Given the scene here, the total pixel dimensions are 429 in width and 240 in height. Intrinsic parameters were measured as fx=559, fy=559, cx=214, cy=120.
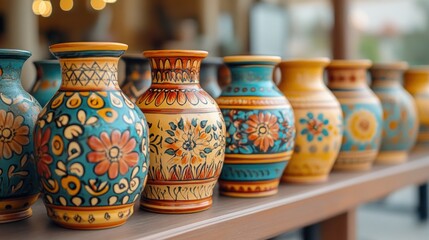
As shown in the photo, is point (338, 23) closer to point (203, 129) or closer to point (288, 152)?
point (288, 152)

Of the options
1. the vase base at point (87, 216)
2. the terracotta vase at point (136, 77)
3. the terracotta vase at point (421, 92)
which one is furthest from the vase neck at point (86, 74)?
the terracotta vase at point (421, 92)

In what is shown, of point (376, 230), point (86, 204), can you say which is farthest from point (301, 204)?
point (376, 230)

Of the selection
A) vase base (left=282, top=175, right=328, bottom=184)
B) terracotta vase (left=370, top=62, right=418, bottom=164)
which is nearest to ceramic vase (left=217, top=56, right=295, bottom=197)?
vase base (left=282, top=175, right=328, bottom=184)

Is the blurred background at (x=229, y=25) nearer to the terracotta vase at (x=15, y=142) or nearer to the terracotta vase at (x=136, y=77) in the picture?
the terracotta vase at (x=136, y=77)

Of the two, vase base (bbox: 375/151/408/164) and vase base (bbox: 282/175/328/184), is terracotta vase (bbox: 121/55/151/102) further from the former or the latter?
vase base (bbox: 375/151/408/164)

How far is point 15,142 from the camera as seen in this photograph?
645 mm

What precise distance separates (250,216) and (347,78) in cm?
42

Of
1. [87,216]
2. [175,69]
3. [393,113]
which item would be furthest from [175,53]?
[393,113]

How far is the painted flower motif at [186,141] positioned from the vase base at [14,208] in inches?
7.2

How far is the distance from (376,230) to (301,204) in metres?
0.97

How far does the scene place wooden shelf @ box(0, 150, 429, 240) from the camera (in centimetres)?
64

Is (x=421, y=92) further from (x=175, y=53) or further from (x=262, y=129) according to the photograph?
(x=175, y=53)

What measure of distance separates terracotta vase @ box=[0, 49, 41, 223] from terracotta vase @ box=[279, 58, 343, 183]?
0.42 m

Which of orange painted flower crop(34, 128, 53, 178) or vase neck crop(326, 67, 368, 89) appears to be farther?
vase neck crop(326, 67, 368, 89)
